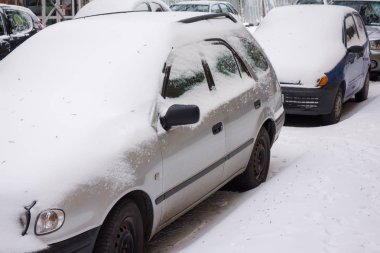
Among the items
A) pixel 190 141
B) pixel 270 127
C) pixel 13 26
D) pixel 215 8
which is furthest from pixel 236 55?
pixel 215 8

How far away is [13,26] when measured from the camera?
1223 cm

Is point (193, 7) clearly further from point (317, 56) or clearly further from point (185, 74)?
point (185, 74)

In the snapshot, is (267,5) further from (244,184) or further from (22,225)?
(22,225)

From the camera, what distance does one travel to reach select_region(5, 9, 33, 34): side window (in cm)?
1220

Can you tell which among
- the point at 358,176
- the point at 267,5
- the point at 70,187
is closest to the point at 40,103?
the point at 70,187

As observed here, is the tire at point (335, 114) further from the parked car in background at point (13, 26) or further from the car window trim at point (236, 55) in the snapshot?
the parked car in background at point (13, 26)

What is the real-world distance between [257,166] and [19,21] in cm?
859

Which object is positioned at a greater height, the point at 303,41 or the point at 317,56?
the point at 303,41

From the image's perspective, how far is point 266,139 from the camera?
578cm

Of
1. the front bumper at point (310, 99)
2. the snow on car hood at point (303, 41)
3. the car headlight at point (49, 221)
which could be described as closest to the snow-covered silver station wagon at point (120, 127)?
the car headlight at point (49, 221)

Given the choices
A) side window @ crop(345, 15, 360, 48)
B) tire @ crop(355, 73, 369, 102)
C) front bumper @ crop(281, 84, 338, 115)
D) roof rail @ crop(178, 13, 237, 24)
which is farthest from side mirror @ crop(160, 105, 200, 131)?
tire @ crop(355, 73, 369, 102)

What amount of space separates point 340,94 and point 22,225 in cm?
652

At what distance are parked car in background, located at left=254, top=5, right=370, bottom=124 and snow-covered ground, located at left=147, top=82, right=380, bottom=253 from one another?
1.53m

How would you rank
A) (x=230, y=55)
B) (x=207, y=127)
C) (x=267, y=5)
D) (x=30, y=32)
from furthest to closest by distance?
1. (x=267, y=5)
2. (x=30, y=32)
3. (x=230, y=55)
4. (x=207, y=127)
